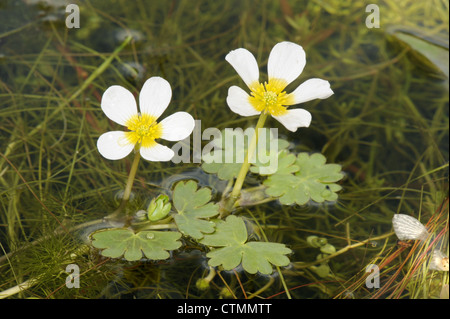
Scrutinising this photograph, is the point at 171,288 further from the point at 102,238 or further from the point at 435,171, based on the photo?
the point at 435,171

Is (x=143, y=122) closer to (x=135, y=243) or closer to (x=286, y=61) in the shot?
(x=135, y=243)

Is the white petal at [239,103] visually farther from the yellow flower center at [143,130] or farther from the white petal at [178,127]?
the yellow flower center at [143,130]

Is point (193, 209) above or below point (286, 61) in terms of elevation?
below

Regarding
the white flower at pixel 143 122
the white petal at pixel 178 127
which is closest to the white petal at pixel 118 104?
the white flower at pixel 143 122

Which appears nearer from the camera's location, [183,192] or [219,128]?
[183,192]

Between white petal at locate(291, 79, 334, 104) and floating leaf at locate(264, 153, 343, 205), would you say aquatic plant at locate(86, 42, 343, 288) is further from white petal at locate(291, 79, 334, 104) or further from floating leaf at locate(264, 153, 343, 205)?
floating leaf at locate(264, 153, 343, 205)

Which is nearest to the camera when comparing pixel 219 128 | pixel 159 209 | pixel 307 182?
pixel 159 209

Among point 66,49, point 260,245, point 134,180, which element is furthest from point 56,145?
point 260,245

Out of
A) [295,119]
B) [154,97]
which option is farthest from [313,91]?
[154,97]
